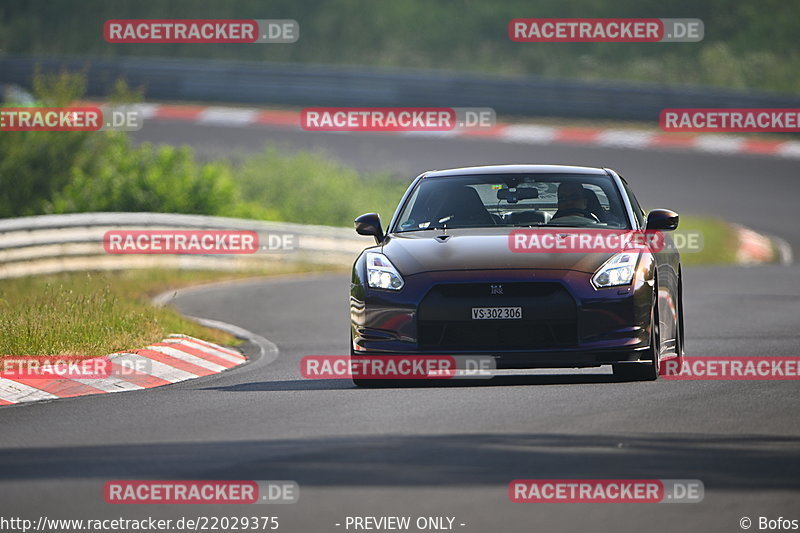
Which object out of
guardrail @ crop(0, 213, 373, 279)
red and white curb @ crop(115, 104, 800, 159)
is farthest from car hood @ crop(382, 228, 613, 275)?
red and white curb @ crop(115, 104, 800, 159)

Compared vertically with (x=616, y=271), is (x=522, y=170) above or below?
above

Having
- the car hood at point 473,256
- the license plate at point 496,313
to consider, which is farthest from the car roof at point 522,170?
the license plate at point 496,313

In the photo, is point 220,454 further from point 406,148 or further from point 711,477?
point 406,148

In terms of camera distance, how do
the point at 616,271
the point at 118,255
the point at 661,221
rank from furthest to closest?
the point at 118,255, the point at 661,221, the point at 616,271

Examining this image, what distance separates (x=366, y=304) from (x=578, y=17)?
36.5 metres

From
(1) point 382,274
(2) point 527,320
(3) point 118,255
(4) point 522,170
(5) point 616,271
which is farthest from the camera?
(3) point 118,255

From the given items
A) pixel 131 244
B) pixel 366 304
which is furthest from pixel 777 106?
pixel 366 304

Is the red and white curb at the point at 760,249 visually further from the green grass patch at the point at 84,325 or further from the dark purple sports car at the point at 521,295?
the dark purple sports car at the point at 521,295

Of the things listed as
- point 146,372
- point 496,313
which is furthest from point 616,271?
point 146,372

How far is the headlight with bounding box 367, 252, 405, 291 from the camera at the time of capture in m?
10.3

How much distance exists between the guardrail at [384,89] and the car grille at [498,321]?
23.7 m

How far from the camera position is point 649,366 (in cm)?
1047

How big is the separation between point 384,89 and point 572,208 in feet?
81.3

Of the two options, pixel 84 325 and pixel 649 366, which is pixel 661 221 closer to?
pixel 649 366
